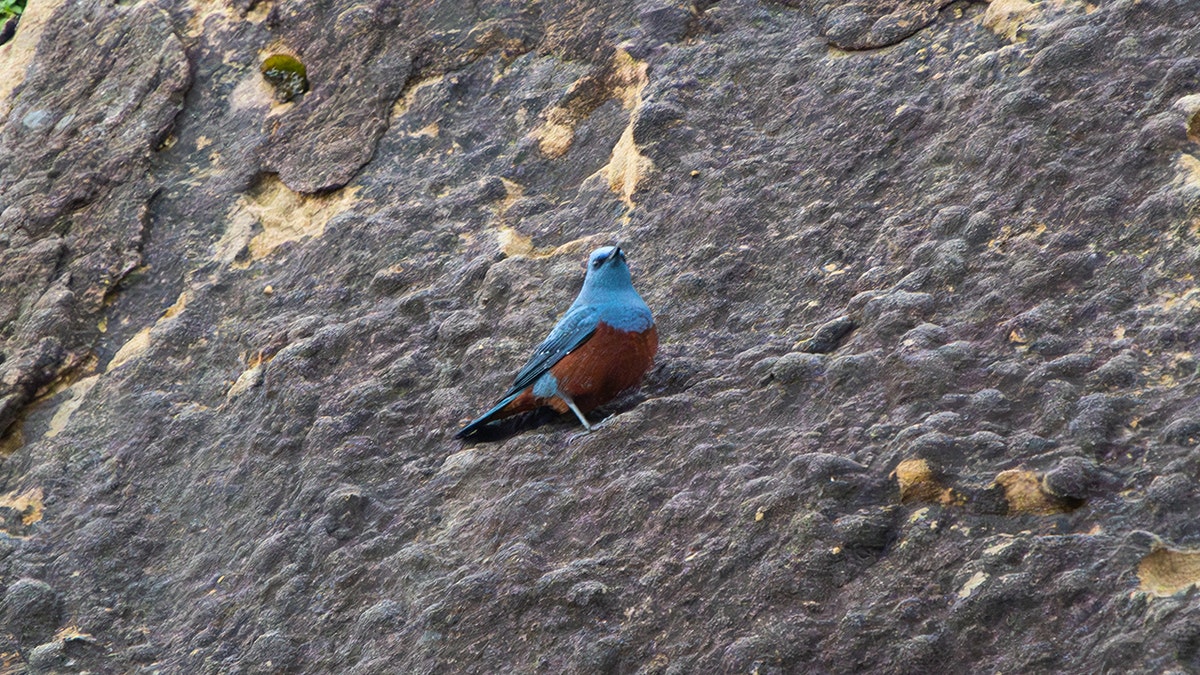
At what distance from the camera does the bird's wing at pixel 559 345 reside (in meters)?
4.39

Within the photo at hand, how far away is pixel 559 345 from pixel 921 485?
154 cm

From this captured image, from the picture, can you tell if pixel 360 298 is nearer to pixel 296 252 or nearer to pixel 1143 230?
pixel 296 252

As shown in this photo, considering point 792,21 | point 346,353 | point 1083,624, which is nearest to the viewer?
point 1083,624

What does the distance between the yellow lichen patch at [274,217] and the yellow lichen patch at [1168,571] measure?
12.5 feet

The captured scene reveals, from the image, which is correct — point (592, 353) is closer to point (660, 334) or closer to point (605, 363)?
point (605, 363)

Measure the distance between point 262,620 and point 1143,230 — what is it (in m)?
3.30

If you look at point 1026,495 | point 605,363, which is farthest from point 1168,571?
point 605,363

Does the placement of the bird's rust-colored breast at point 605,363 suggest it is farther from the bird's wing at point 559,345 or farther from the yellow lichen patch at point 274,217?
the yellow lichen patch at point 274,217

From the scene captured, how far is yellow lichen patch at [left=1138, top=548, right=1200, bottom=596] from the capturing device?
2951 millimetres

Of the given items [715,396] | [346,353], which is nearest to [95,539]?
[346,353]

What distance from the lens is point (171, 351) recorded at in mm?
5188

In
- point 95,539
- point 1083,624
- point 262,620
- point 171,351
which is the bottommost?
point 1083,624

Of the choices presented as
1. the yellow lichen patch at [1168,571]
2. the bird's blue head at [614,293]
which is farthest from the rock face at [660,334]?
the bird's blue head at [614,293]

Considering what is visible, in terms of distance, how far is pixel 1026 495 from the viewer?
3.31 metres
